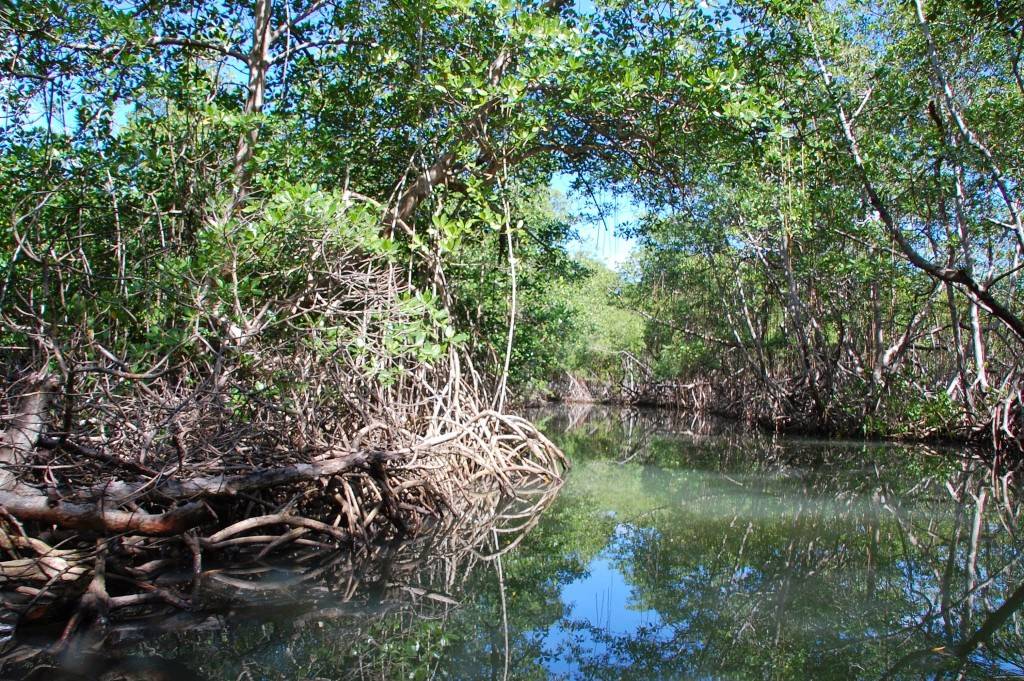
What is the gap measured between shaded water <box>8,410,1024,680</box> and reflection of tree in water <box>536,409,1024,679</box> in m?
0.01

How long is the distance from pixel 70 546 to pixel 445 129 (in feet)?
14.9

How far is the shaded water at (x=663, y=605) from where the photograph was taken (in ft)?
9.60

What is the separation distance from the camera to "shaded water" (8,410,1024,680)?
293 cm

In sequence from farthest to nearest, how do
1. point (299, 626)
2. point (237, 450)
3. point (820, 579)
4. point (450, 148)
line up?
point (450, 148)
point (237, 450)
point (820, 579)
point (299, 626)

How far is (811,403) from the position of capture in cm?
1472

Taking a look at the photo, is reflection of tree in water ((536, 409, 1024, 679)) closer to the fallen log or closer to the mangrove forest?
the mangrove forest

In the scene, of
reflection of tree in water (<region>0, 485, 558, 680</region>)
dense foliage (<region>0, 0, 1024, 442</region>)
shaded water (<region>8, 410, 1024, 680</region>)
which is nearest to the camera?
reflection of tree in water (<region>0, 485, 558, 680</region>)

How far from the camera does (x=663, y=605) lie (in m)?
3.73

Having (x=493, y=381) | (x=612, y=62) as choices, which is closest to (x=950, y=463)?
(x=493, y=381)

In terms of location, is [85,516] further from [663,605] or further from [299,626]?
[663,605]

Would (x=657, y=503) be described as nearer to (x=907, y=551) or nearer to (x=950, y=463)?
(x=907, y=551)

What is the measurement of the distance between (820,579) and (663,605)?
1.08 meters

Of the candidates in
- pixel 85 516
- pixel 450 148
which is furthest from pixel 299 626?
pixel 450 148

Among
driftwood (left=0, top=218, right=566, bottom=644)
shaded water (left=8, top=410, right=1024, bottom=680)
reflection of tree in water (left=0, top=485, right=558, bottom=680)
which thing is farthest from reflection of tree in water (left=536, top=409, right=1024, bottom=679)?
driftwood (left=0, top=218, right=566, bottom=644)
